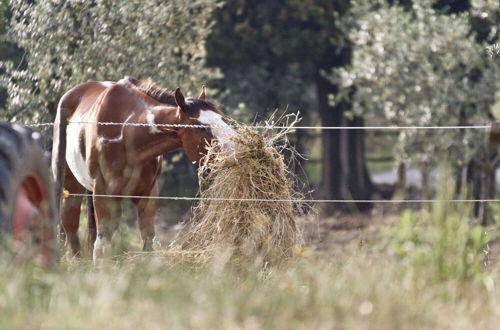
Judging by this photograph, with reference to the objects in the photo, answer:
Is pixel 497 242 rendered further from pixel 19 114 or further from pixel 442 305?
pixel 442 305

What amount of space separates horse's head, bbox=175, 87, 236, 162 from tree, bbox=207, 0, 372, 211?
1577cm

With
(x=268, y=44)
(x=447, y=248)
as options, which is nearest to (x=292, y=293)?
(x=447, y=248)

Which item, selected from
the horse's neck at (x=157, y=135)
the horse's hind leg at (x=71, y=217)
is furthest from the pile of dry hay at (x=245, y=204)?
the horse's hind leg at (x=71, y=217)

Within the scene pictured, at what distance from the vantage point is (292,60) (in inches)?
1208

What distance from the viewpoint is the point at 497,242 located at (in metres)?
21.3

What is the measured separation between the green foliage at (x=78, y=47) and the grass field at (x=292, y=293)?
8789mm

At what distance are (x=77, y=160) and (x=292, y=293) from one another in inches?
238

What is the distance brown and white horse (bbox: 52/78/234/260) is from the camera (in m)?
11.5

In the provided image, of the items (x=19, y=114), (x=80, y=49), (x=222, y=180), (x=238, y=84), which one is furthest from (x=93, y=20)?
(x=238, y=84)

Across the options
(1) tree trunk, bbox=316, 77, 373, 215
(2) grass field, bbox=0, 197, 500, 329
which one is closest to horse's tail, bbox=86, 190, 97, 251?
(2) grass field, bbox=0, 197, 500, 329

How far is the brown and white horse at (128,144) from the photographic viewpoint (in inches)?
451

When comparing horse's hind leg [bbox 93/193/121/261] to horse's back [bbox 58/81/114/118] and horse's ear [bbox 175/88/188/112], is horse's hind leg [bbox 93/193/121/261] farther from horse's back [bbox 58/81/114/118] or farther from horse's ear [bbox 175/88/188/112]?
horse's back [bbox 58/81/114/118]

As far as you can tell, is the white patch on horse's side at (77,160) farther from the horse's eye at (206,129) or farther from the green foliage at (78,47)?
the green foliage at (78,47)

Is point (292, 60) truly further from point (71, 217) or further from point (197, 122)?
point (197, 122)
